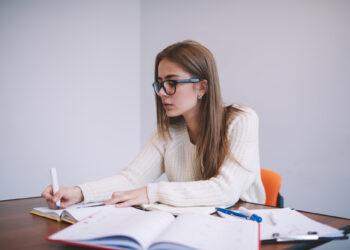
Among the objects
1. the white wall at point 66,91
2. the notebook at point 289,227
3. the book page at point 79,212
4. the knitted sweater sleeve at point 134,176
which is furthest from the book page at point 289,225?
the white wall at point 66,91

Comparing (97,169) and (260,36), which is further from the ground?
(260,36)

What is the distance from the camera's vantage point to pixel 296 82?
2346 millimetres

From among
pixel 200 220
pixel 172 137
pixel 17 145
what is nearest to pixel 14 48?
pixel 17 145

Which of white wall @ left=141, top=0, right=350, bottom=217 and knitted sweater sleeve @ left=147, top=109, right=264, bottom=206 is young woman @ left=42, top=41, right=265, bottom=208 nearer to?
knitted sweater sleeve @ left=147, top=109, right=264, bottom=206

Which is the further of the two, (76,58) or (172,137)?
(76,58)

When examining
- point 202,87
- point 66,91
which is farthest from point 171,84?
point 66,91

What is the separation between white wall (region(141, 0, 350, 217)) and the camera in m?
2.18

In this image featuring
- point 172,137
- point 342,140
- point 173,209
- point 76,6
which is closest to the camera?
point 173,209

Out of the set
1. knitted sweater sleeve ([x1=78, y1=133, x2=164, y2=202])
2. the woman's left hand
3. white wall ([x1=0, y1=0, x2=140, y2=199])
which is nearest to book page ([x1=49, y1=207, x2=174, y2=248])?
the woman's left hand

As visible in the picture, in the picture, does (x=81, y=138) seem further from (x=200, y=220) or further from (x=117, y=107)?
(x=200, y=220)

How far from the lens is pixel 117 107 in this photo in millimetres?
3229

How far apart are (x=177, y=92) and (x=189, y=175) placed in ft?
1.22

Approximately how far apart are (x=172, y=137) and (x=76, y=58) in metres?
1.62

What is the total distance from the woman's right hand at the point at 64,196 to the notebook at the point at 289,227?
Answer: 61 centimetres
